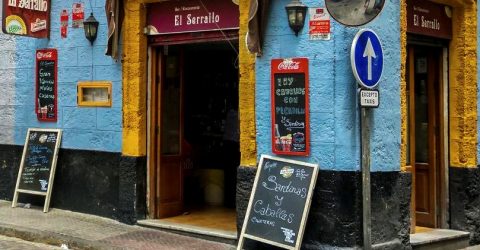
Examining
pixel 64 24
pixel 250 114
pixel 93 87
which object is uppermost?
pixel 64 24

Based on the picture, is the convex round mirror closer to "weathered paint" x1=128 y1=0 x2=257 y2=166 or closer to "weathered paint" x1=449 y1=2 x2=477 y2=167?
"weathered paint" x1=449 y1=2 x2=477 y2=167

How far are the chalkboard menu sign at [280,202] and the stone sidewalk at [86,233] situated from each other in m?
0.67

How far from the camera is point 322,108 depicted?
689 cm

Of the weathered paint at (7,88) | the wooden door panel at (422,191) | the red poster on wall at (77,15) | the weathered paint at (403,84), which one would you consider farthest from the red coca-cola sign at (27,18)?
the wooden door panel at (422,191)

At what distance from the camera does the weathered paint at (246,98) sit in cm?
744

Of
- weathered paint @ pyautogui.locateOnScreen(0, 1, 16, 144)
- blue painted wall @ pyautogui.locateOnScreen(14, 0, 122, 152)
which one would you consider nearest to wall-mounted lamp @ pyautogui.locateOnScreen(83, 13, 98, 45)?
blue painted wall @ pyautogui.locateOnScreen(14, 0, 122, 152)

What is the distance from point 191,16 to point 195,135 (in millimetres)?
3018

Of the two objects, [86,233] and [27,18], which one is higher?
[27,18]

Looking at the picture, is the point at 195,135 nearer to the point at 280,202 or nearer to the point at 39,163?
the point at 39,163

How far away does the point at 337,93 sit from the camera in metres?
6.81

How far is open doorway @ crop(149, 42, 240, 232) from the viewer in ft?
28.9

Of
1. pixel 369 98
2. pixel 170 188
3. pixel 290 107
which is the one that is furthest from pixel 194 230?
pixel 369 98

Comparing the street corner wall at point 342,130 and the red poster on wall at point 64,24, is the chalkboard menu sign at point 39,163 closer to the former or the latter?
the red poster on wall at point 64,24

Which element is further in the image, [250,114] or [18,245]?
[18,245]
